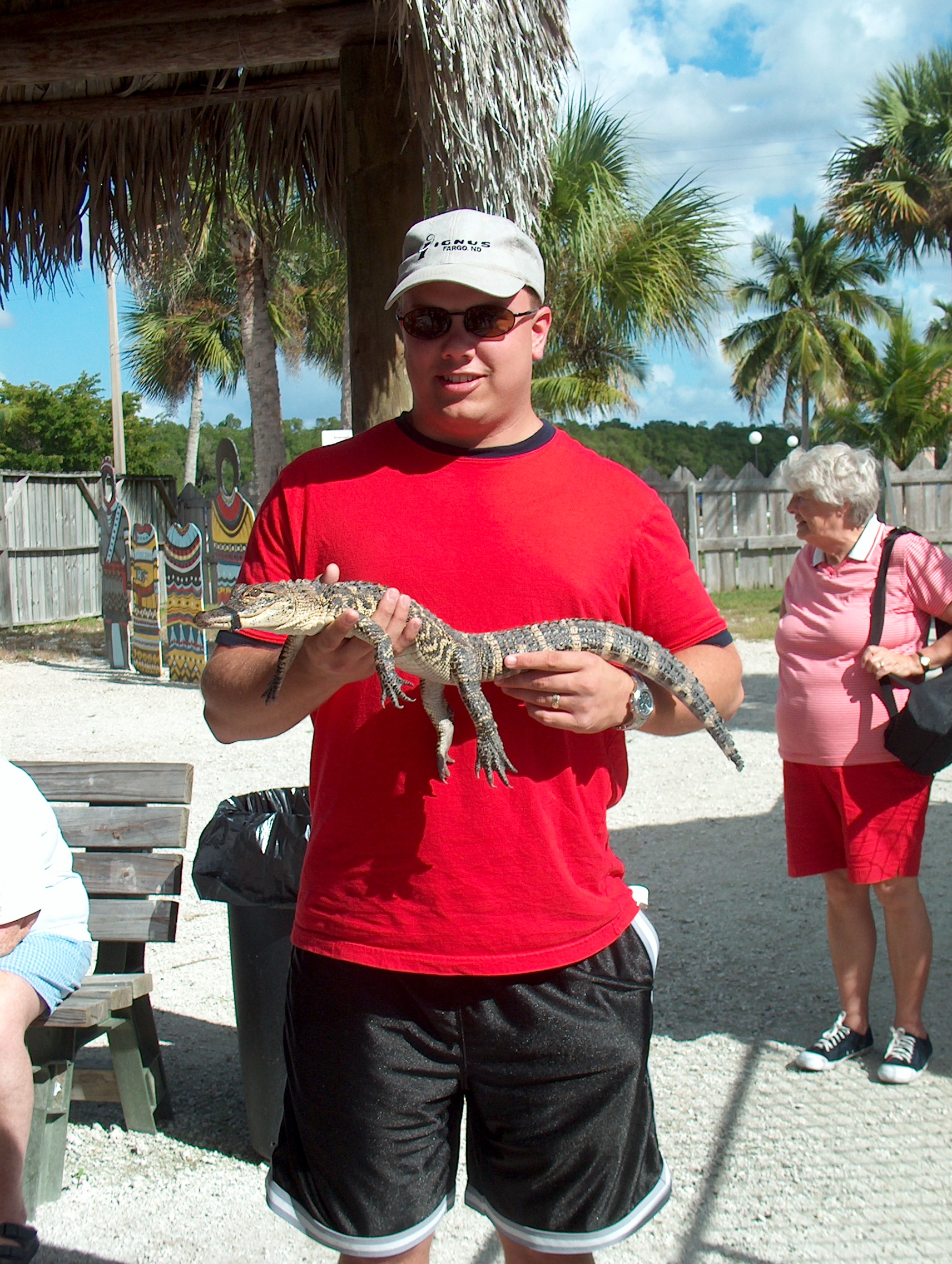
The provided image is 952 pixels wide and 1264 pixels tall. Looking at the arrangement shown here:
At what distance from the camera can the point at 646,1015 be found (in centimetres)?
201

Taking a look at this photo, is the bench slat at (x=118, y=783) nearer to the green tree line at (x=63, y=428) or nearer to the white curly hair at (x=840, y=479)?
the white curly hair at (x=840, y=479)

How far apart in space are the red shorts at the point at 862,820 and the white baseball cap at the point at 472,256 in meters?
2.41

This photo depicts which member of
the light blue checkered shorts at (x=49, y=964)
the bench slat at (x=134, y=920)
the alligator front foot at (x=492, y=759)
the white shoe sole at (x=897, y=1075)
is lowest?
the white shoe sole at (x=897, y=1075)

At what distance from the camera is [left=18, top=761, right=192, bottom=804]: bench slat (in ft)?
12.0

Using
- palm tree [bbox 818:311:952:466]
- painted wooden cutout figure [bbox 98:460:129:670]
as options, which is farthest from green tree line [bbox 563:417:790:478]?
painted wooden cutout figure [bbox 98:460:129:670]

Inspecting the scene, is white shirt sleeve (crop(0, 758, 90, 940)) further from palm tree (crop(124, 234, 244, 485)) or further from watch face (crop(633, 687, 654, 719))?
palm tree (crop(124, 234, 244, 485))

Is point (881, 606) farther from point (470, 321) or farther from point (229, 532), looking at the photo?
point (229, 532)

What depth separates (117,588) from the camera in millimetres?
13320

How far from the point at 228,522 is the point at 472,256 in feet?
33.1

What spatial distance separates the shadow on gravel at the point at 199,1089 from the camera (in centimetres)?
344

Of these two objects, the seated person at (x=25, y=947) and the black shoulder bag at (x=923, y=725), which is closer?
the seated person at (x=25, y=947)

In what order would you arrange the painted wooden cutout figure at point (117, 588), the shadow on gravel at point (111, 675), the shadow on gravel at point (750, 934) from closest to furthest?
the shadow on gravel at point (750, 934)
the shadow on gravel at point (111, 675)
the painted wooden cutout figure at point (117, 588)

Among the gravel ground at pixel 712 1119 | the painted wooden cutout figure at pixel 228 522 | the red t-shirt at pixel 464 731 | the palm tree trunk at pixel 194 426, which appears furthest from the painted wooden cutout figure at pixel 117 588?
the palm tree trunk at pixel 194 426

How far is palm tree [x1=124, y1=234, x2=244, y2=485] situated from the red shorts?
21.9 m
